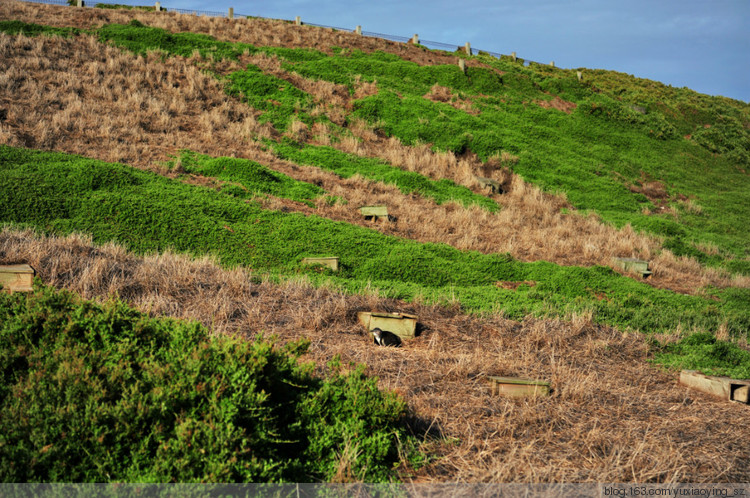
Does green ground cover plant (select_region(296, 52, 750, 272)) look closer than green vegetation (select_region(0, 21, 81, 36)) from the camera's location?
No

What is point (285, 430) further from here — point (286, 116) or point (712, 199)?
point (712, 199)

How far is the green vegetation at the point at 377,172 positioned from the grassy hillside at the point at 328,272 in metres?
0.12

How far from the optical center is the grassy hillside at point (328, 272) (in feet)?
10.2

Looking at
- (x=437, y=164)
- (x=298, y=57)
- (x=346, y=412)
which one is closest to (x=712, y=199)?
(x=437, y=164)

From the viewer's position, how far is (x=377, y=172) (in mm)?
14320

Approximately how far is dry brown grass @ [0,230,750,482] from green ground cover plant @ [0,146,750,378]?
782 mm

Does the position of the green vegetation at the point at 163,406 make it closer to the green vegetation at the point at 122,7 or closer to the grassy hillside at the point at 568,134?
the grassy hillside at the point at 568,134

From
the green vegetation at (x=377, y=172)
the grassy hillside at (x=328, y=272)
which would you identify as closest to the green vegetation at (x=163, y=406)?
the grassy hillside at (x=328, y=272)

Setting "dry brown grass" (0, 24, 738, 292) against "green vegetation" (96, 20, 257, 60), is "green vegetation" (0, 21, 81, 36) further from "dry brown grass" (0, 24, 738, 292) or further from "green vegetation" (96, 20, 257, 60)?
"green vegetation" (96, 20, 257, 60)

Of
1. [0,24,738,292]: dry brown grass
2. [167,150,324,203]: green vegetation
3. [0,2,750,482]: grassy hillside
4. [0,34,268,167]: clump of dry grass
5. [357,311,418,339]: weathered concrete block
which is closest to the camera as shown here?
[0,2,750,482]: grassy hillside

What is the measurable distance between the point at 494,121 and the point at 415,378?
1864cm

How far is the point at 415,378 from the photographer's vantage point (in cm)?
465

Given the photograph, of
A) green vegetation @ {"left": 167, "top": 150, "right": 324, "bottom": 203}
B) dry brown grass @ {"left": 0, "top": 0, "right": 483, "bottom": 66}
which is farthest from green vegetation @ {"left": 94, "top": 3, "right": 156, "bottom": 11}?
green vegetation @ {"left": 167, "top": 150, "right": 324, "bottom": 203}

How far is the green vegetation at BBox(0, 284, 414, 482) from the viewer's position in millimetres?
2605
